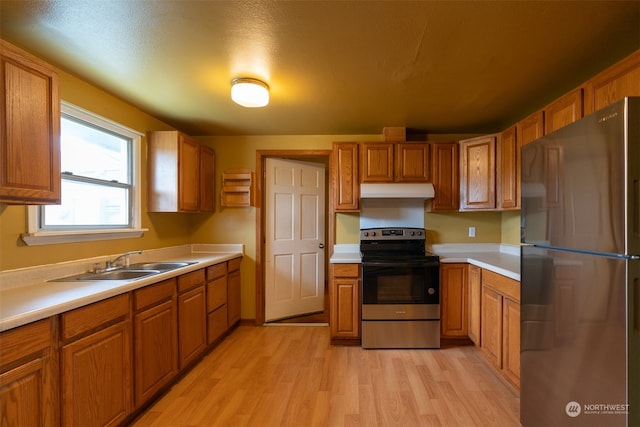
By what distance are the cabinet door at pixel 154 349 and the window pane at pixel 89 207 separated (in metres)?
0.89

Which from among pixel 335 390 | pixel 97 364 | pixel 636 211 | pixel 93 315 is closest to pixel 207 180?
pixel 93 315

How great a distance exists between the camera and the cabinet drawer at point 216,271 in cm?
256

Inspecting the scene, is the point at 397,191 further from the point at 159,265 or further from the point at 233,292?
the point at 159,265

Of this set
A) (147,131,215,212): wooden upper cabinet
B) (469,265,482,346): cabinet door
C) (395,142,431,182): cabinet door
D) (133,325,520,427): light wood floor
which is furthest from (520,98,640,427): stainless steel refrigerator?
(147,131,215,212): wooden upper cabinet

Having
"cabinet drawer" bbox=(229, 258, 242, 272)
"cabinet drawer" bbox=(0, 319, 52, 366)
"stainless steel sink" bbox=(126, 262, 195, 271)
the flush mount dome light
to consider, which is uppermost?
the flush mount dome light

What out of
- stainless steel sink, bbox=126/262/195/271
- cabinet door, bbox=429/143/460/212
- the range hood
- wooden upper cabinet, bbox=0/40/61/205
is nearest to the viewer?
wooden upper cabinet, bbox=0/40/61/205

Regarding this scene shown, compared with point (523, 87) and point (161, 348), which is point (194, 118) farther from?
point (523, 87)

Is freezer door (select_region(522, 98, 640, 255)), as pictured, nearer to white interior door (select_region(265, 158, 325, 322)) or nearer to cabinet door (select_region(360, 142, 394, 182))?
cabinet door (select_region(360, 142, 394, 182))

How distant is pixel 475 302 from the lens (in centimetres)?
251

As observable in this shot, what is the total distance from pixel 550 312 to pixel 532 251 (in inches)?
12.2

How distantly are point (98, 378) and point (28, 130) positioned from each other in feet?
4.31

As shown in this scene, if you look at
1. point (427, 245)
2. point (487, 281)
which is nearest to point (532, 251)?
point (487, 281)

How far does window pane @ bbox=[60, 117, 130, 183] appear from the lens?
6.30 ft

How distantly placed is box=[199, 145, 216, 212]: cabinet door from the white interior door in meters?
0.64
